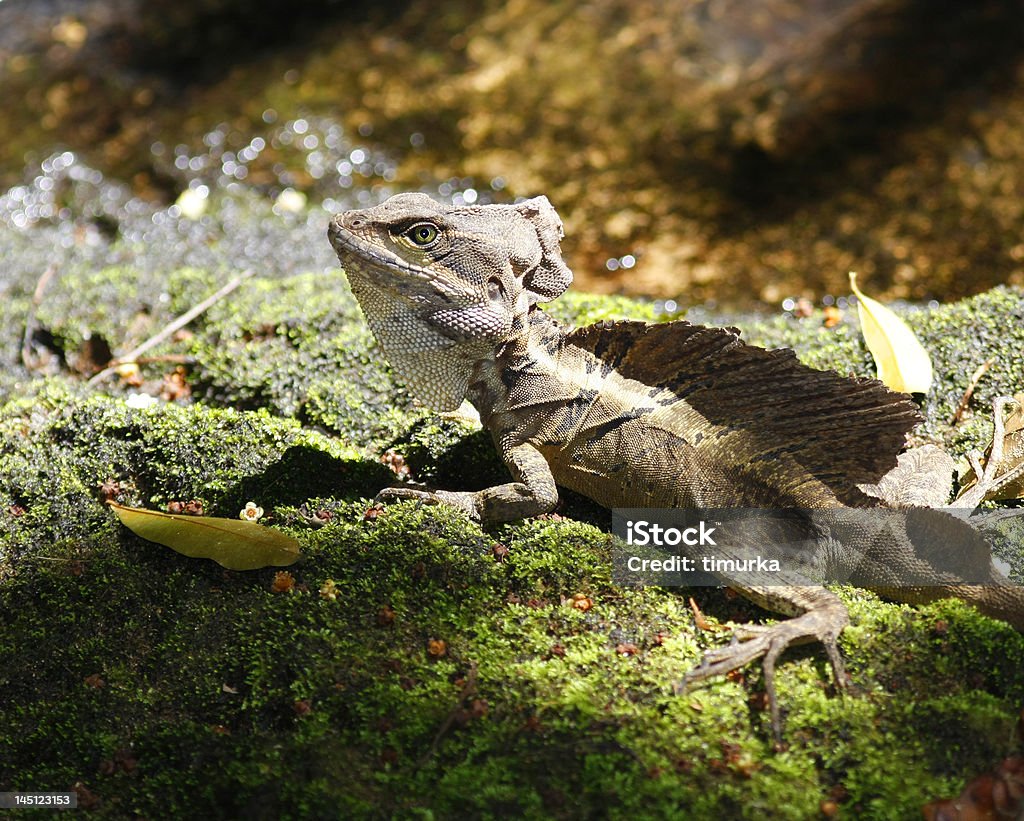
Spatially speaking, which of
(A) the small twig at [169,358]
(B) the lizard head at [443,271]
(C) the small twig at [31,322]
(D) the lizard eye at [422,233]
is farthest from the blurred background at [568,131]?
(D) the lizard eye at [422,233]

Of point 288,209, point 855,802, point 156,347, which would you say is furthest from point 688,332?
point 288,209

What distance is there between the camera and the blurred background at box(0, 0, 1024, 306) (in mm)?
7441

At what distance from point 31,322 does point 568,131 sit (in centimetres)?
505

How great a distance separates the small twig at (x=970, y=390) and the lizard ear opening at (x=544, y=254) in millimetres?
2334

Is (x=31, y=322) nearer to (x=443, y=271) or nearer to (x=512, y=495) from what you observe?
(x=443, y=271)

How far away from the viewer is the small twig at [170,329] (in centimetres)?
587

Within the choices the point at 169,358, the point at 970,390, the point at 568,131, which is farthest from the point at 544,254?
the point at 568,131

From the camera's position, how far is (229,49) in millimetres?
10211

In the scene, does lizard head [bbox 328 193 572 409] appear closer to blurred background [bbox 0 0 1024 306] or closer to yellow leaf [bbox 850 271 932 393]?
yellow leaf [bbox 850 271 932 393]

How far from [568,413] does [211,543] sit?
1699 millimetres

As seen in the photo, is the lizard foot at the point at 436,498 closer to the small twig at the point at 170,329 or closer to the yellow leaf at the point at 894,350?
the yellow leaf at the point at 894,350

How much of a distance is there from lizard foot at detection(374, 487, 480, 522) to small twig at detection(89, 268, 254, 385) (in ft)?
8.33

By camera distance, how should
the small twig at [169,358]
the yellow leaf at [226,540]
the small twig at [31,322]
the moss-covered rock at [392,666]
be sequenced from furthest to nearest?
the small twig at [31,322] → the small twig at [169,358] → the yellow leaf at [226,540] → the moss-covered rock at [392,666]

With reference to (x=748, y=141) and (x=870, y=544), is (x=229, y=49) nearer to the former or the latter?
(x=748, y=141)
